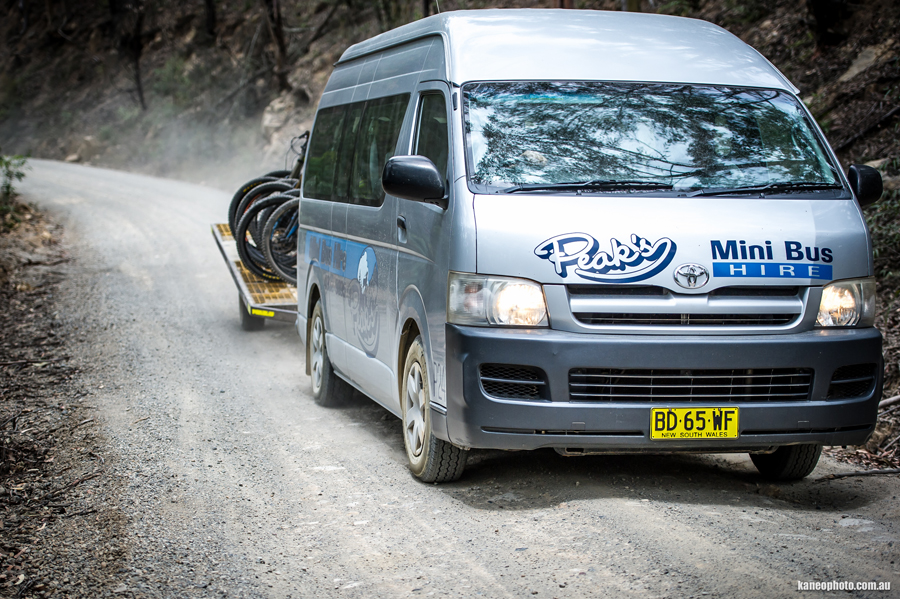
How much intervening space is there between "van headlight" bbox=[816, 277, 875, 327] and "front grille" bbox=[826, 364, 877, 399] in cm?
23

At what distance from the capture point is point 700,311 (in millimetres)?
4578

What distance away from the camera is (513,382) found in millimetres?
4609

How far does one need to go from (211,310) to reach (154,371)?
3.49 metres

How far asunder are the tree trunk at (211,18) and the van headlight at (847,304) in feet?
120

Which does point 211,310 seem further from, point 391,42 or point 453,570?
point 453,570

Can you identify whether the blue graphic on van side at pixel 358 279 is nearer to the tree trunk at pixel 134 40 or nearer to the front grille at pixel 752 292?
the front grille at pixel 752 292

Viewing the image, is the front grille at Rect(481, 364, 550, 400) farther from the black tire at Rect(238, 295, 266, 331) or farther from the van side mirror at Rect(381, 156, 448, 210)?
the black tire at Rect(238, 295, 266, 331)

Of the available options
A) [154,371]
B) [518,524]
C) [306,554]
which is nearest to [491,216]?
[518,524]

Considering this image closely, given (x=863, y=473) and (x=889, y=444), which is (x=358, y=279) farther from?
(x=889, y=444)

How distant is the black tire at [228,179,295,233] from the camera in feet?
37.0

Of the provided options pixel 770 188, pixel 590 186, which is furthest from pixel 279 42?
pixel 770 188

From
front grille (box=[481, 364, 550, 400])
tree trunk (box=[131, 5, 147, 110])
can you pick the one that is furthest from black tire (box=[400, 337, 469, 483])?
tree trunk (box=[131, 5, 147, 110])

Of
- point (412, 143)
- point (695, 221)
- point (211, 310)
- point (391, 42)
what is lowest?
point (211, 310)

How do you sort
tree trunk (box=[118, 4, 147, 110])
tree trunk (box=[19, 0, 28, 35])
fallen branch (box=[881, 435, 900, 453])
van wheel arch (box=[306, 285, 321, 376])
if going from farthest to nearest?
tree trunk (box=[19, 0, 28, 35]), tree trunk (box=[118, 4, 147, 110]), van wheel arch (box=[306, 285, 321, 376]), fallen branch (box=[881, 435, 900, 453])
